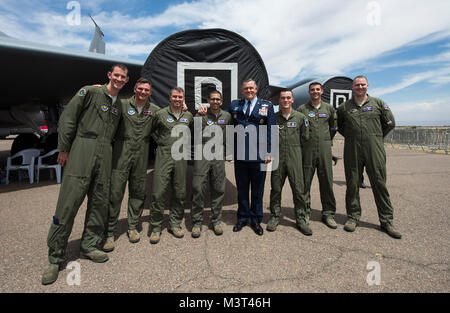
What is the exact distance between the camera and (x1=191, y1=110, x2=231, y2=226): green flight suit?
3195 mm

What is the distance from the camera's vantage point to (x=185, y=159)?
3123 mm

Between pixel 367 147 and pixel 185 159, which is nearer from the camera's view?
pixel 185 159

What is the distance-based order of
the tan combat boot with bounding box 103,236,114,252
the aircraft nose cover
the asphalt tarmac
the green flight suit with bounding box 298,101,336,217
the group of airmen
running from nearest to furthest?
the asphalt tarmac
the group of airmen
the tan combat boot with bounding box 103,236,114,252
the green flight suit with bounding box 298,101,336,217
the aircraft nose cover

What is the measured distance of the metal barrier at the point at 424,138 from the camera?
48.5 ft

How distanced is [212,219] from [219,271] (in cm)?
105

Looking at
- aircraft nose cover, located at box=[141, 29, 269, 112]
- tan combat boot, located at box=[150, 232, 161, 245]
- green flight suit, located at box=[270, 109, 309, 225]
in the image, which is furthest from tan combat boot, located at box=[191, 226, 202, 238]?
aircraft nose cover, located at box=[141, 29, 269, 112]

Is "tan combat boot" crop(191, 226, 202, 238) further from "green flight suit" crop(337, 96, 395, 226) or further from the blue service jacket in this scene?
"green flight suit" crop(337, 96, 395, 226)

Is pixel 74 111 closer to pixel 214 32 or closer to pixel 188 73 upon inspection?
pixel 188 73

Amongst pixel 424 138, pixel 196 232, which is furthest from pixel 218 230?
pixel 424 138

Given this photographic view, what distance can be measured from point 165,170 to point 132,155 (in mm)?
468

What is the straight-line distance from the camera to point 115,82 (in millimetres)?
2631

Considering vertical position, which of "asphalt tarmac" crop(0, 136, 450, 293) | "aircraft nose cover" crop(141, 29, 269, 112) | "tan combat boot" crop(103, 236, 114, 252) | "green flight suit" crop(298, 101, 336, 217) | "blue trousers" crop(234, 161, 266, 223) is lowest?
"asphalt tarmac" crop(0, 136, 450, 293)

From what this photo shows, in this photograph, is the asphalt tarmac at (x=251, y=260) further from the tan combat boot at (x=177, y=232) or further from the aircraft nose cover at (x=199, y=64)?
the aircraft nose cover at (x=199, y=64)

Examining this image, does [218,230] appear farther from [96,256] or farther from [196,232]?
[96,256]
